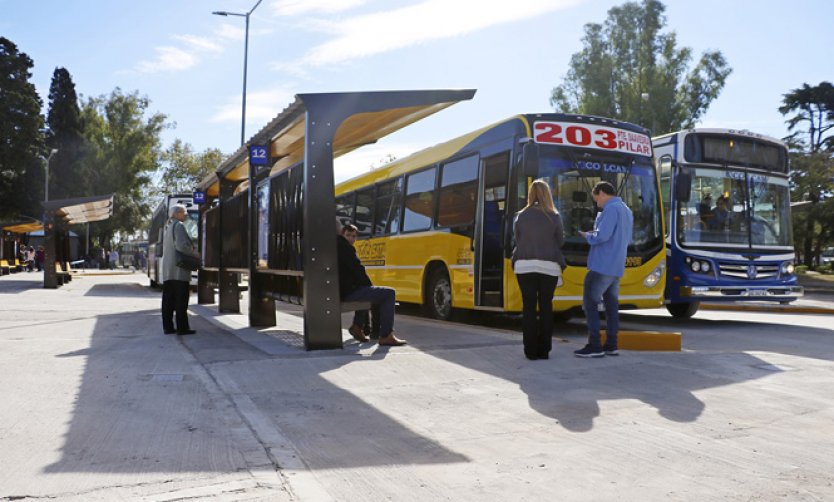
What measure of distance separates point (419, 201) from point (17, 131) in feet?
166

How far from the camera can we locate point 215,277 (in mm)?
16062

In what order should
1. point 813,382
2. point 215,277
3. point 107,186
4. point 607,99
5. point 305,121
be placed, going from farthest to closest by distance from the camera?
point 107,186, point 607,99, point 215,277, point 305,121, point 813,382

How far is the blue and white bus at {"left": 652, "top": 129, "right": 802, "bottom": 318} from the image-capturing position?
488 inches

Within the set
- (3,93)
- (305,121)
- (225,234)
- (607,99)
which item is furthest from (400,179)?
(3,93)

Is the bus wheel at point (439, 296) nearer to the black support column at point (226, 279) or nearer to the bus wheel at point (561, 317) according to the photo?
the bus wheel at point (561, 317)

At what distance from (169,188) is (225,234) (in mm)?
54626

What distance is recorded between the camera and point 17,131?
54562 millimetres

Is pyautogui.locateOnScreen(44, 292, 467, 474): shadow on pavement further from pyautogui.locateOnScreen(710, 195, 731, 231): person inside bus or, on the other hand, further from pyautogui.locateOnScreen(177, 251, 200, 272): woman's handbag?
pyautogui.locateOnScreen(710, 195, 731, 231): person inside bus

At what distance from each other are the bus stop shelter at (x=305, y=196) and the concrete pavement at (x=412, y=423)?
0.87 metres

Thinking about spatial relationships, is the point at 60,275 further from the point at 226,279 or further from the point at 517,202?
the point at 517,202

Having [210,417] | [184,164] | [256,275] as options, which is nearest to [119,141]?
→ [184,164]

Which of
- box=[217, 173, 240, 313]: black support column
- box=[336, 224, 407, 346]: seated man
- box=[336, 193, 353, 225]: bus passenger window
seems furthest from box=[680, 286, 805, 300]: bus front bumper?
box=[217, 173, 240, 313]: black support column

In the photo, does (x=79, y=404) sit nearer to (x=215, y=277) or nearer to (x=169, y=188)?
(x=215, y=277)

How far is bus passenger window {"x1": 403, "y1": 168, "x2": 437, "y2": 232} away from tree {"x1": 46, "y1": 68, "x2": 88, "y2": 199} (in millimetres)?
54755
